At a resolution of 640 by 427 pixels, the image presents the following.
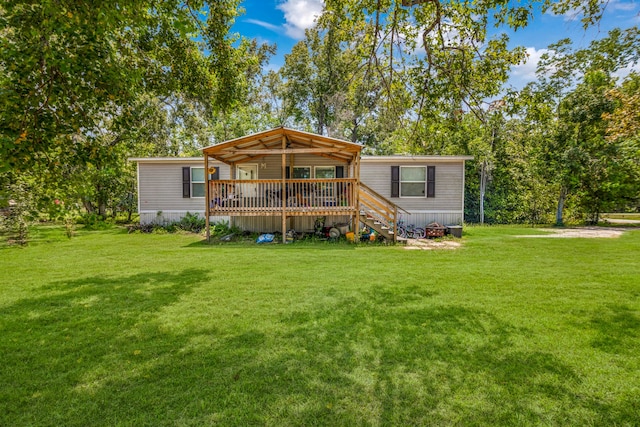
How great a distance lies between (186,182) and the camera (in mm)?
13750

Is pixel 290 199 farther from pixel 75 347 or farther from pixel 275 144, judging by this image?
pixel 75 347

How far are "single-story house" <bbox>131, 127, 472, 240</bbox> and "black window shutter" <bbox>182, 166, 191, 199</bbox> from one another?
44 mm

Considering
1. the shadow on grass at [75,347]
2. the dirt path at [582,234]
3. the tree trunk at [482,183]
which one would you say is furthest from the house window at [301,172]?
the tree trunk at [482,183]

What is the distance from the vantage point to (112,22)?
291 cm

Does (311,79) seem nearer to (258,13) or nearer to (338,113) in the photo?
(338,113)

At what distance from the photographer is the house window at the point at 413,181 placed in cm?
1285

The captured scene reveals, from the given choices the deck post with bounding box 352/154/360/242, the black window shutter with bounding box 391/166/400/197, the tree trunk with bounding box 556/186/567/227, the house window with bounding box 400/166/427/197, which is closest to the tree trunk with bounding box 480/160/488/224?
the tree trunk with bounding box 556/186/567/227

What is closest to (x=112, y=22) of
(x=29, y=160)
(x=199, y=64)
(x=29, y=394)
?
(x=29, y=160)

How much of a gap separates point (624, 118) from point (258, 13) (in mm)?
9215

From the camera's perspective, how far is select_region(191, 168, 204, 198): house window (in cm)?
1375

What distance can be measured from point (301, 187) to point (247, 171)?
3218 mm

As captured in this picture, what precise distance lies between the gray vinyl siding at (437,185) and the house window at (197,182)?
7.14 meters

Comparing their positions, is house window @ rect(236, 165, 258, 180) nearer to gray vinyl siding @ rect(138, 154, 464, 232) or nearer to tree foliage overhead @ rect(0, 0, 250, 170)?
gray vinyl siding @ rect(138, 154, 464, 232)

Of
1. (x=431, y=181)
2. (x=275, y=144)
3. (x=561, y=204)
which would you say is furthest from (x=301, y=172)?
(x=561, y=204)
